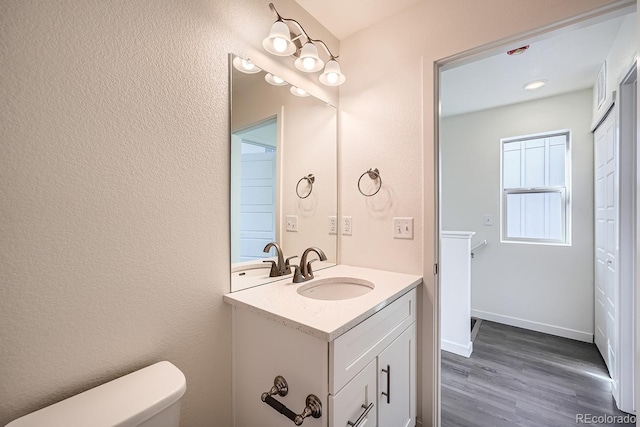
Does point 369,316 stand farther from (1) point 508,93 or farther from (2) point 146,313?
(1) point 508,93

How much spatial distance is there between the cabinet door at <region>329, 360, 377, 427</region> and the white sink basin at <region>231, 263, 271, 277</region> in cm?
65

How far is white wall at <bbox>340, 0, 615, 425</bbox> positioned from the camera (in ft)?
4.33

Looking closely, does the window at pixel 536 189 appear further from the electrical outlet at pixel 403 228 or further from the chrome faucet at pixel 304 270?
the chrome faucet at pixel 304 270

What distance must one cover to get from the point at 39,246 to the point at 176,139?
→ 52 centimetres

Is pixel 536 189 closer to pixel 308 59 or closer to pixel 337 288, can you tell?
pixel 337 288

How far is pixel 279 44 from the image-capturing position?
1.24 m

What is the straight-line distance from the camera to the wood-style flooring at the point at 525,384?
162 cm

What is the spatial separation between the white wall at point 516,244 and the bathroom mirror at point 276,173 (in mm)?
2264

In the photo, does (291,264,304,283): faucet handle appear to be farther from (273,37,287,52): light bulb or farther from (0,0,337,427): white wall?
(273,37,287,52): light bulb

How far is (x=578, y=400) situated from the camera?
174 centimetres

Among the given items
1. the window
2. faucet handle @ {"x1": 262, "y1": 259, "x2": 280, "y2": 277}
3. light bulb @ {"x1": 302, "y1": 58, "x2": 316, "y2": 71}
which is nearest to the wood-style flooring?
the window
